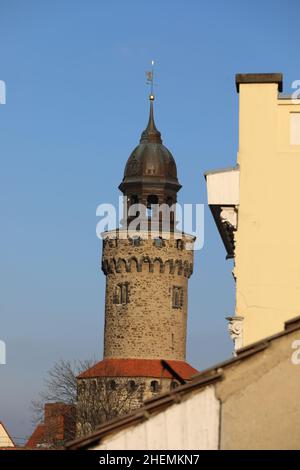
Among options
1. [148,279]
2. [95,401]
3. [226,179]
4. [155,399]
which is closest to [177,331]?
[148,279]

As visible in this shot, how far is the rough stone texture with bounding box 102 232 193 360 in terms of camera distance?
9044cm

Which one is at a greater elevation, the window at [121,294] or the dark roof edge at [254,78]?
the window at [121,294]

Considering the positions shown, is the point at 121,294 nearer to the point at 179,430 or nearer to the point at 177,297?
the point at 177,297

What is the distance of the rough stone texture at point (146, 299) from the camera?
3561 inches

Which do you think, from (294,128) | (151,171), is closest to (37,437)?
(151,171)

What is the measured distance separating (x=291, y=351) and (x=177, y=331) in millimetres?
78628

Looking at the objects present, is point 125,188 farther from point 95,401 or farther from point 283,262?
point 283,262

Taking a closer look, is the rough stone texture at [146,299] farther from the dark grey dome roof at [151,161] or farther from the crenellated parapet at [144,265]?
the dark grey dome roof at [151,161]

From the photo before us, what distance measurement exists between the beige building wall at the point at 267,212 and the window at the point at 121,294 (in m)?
69.9

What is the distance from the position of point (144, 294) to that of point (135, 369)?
5209mm

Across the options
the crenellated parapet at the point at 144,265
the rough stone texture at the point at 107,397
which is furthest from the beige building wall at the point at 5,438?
the crenellated parapet at the point at 144,265

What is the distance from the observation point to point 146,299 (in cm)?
9131

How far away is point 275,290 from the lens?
2084 centimetres

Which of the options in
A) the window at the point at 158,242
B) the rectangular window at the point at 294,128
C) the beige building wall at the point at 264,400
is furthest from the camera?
the window at the point at 158,242
